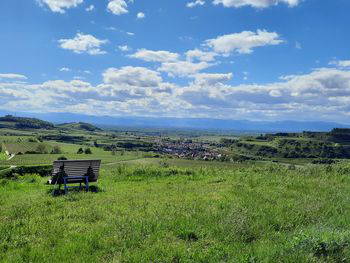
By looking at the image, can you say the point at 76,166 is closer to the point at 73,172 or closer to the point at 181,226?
the point at 73,172

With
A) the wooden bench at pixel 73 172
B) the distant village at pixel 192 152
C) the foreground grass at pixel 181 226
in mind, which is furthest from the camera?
the distant village at pixel 192 152

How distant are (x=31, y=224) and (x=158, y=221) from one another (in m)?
3.70

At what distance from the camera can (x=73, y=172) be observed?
18172 mm

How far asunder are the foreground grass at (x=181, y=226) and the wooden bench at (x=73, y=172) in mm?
1253

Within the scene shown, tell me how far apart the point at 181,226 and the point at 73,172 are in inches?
372

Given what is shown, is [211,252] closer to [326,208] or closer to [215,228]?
[215,228]

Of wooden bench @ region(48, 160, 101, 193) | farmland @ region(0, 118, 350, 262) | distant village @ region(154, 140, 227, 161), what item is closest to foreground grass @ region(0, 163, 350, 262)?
farmland @ region(0, 118, 350, 262)

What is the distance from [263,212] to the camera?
12125 mm

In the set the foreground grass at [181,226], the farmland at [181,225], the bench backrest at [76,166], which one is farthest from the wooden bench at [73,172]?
the foreground grass at [181,226]

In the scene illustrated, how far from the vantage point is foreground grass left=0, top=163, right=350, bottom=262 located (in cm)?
830

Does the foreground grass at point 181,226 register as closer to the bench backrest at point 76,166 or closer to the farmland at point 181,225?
the farmland at point 181,225

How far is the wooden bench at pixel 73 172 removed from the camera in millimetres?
17562

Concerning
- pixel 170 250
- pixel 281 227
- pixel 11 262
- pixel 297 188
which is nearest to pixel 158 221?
pixel 170 250

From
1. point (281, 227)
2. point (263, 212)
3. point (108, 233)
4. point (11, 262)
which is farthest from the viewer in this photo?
point (263, 212)
